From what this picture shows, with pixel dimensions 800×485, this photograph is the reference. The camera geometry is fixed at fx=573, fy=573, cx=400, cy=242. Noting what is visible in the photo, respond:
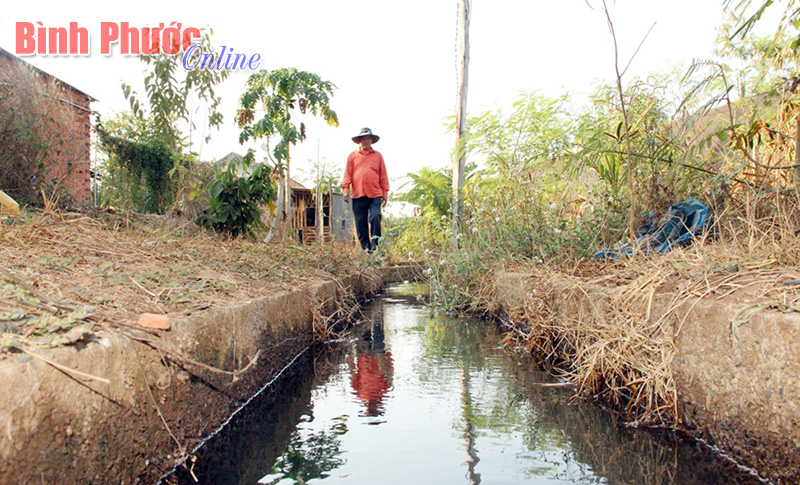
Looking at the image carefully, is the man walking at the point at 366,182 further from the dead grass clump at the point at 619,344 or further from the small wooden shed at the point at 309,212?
the small wooden shed at the point at 309,212

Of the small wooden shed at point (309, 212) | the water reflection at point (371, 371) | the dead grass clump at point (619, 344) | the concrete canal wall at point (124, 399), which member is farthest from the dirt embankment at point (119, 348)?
the small wooden shed at point (309, 212)

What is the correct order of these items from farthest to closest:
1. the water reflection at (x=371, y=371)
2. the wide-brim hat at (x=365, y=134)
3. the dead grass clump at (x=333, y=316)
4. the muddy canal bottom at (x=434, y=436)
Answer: the wide-brim hat at (x=365, y=134) < the dead grass clump at (x=333, y=316) < the water reflection at (x=371, y=371) < the muddy canal bottom at (x=434, y=436)

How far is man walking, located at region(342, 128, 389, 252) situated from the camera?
798 centimetres

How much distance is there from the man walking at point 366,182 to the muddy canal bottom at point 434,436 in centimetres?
434

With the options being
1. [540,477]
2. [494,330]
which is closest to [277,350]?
[540,477]

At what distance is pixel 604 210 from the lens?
4.50m

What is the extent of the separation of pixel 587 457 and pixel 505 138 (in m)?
5.61

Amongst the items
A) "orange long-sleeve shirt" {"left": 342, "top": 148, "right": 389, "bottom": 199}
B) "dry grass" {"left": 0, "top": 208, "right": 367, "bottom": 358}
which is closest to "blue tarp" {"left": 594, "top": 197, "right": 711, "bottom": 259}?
"dry grass" {"left": 0, "top": 208, "right": 367, "bottom": 358}

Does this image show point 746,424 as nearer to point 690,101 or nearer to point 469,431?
point 469,431

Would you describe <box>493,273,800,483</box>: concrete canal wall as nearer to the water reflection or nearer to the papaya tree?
the water reflection

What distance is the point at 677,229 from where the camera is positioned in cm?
367

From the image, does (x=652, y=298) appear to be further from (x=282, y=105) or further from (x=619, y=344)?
(x=282, y=105)

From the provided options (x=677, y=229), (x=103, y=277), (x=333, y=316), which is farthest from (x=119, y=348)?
(x=333, y=316)

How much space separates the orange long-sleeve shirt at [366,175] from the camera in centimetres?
798
